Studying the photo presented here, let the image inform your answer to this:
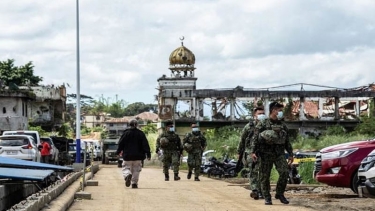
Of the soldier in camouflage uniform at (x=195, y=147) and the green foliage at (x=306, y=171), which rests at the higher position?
the soldier in camouflage uniform at (x=195, y=147)

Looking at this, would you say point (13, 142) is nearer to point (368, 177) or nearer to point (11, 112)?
point (368, 177)

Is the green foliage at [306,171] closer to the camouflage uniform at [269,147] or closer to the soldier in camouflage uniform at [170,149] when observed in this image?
the soldier in camouflage uniform at [170,149]

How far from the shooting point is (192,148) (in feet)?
84.7

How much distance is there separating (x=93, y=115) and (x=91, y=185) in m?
150

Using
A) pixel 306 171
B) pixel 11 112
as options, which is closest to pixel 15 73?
pixel 11 112

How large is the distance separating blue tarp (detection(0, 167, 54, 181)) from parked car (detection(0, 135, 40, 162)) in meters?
13.3

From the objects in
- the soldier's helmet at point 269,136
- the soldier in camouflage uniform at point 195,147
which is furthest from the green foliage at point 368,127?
the soldier's helmet at point 269,136

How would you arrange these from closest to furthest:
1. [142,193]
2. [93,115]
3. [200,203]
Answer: [200,203] < [142,193] < [93,115]

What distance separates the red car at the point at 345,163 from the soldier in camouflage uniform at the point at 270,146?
1.69 meters

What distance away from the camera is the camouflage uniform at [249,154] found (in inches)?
678

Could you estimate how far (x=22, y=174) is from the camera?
14.3 meters

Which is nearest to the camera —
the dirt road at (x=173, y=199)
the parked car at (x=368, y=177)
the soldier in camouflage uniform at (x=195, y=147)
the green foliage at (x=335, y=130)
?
the parked car at (x=368, y=177)

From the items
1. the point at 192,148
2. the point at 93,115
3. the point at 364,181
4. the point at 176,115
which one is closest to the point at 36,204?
the point at 364,181

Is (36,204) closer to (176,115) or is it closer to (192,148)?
(192,148)
